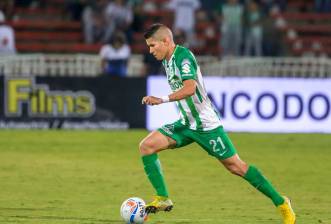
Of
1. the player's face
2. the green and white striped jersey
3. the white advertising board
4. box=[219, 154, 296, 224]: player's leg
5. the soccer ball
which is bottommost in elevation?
the white advertising board

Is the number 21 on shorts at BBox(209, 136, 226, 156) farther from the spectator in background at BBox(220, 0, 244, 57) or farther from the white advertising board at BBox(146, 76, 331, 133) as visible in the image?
the spectator in background at BBox(220, 0, 244, 57)

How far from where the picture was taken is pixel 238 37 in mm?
25922

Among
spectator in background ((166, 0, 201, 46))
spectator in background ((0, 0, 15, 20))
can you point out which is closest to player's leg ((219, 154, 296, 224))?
spectator in background ((166, 0, 201, 46))

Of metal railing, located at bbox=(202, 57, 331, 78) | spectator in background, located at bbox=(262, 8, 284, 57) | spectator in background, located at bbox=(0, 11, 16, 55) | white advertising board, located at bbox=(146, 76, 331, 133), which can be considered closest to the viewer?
white advertising board, located at bbox=(146, 76, 331, 133)

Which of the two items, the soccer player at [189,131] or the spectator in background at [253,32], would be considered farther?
the spectator in background at [253,32]

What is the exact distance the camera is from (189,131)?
10695mm

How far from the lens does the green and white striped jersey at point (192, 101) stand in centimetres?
1050

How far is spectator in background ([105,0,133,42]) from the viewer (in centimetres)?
2581

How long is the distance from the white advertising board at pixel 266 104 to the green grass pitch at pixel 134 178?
32 centimetres

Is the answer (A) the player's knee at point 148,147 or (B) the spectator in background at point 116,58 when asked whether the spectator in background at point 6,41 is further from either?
(A) the player's knee at point 148,147

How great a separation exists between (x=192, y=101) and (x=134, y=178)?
4576 mm

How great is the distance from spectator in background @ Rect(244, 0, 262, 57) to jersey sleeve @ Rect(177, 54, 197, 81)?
632 inches

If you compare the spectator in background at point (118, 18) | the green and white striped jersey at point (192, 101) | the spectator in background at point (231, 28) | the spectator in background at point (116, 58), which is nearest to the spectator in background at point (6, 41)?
the spectator in background at point (116, 58)

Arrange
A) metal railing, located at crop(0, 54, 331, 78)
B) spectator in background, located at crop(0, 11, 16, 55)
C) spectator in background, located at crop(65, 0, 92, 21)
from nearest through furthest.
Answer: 1. metal railing, located at crop(0, 54, 331, 78)
2. spectator in background, located at crop(0, 11, 16, 55)
3. spectator in background, located at crop(65, 0, 92, 21)
